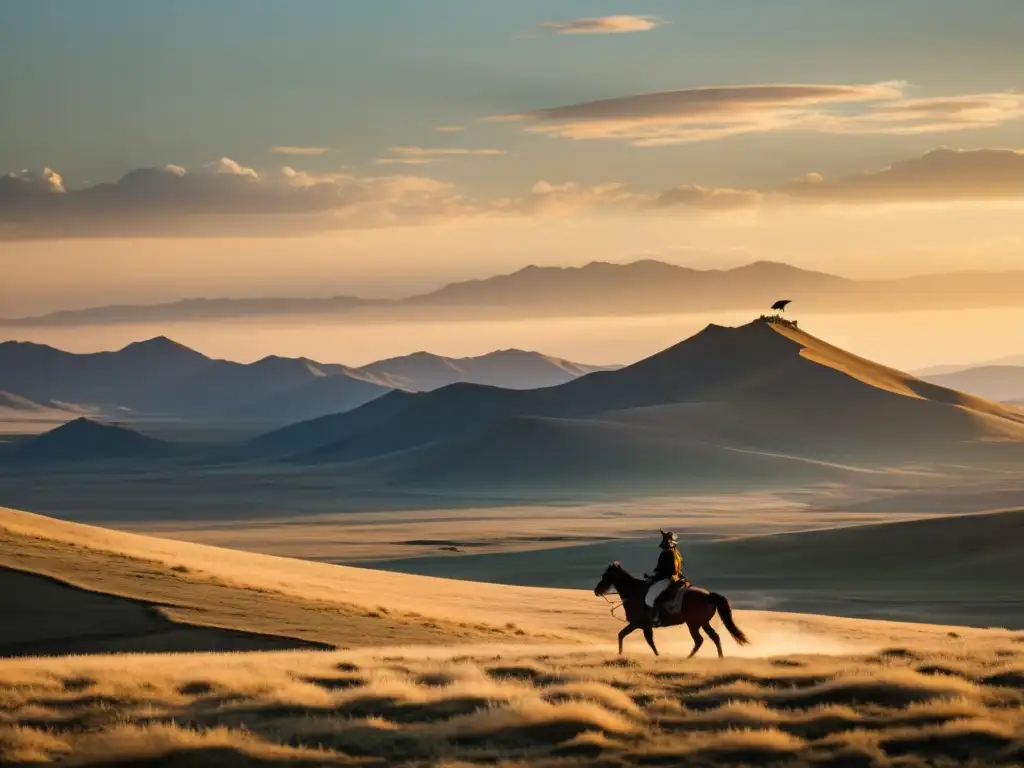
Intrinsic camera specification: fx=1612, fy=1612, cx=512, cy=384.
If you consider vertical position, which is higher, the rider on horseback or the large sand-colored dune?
the rider on horseback

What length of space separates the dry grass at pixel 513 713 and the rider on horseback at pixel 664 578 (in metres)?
1.55

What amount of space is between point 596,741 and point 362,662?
8.20m

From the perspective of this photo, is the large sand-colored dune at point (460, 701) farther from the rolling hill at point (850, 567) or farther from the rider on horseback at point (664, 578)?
the rolling hill at point (850, 567)

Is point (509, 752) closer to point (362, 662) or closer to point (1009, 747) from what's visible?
point (1009, 747)

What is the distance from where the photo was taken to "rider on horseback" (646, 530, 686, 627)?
26.5m

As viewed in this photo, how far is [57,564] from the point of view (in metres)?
39.5

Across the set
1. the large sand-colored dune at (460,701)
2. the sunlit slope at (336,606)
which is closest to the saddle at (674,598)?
the large sand-colored dune at (460,701)

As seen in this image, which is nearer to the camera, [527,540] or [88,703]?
[88,703]

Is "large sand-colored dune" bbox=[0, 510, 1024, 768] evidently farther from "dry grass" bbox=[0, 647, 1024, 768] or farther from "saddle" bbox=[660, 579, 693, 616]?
"saddle" bbox=[660, 579, 693, 616]

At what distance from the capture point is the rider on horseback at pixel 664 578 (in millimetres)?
26516

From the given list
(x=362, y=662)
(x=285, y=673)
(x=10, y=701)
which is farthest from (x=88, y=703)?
(x=362, y=662)

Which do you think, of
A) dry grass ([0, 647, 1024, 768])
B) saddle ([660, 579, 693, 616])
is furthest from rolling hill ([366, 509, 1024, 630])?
Answer: dry grass ([0, 647, 1024, 768])

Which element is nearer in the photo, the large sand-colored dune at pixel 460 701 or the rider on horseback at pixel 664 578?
the large sand-colored dune at pixel 460 701

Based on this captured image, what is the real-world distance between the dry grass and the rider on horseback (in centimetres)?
155
